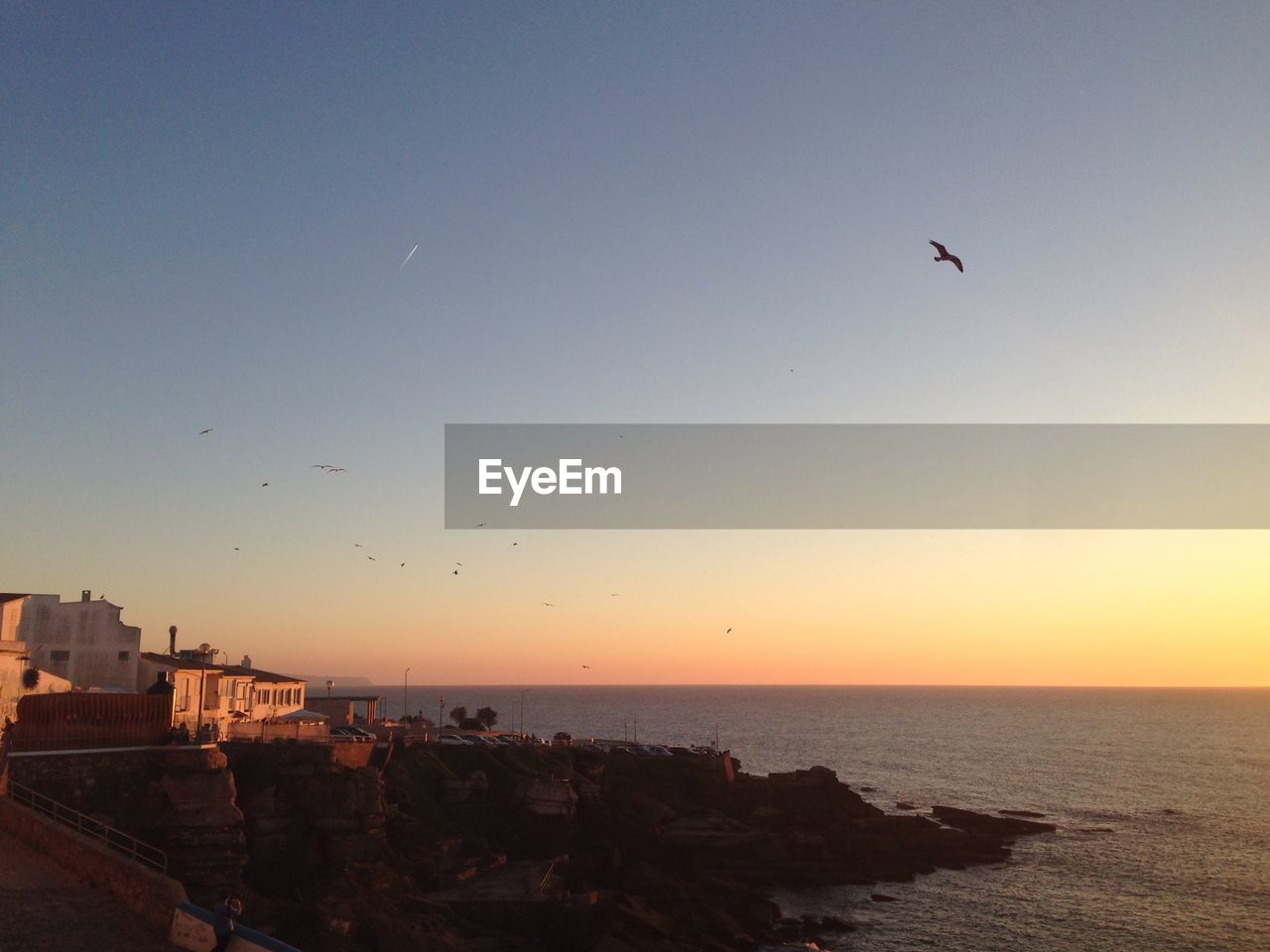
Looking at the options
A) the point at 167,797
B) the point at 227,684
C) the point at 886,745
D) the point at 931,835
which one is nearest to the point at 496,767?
the point at 227,684

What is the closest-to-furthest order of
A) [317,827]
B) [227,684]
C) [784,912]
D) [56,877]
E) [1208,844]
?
[56,877], [317,827], [784,912], [227,684], [1208,844]

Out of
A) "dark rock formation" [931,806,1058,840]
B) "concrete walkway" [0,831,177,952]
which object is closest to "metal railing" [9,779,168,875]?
"concrete walkway" [0,831,177,952]

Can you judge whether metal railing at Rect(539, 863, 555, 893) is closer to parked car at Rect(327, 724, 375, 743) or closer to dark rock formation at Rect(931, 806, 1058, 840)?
parked car at Rect(327, 724, 375, 743)

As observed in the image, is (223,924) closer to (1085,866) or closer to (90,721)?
(90,721)

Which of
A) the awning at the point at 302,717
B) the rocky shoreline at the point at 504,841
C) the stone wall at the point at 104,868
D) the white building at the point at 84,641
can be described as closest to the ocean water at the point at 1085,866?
the rocky shoreline at the point at 504,841

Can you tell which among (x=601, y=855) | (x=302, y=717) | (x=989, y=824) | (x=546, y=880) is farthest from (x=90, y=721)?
(x=989, y=824)

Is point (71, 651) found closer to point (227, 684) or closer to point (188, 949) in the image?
point (227, 684)
